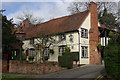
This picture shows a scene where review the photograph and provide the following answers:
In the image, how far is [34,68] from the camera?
17.1 metres

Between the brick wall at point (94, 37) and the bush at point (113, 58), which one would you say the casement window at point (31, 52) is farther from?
the bush at point (113, 58)

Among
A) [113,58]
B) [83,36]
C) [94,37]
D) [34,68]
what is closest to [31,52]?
[83,36]

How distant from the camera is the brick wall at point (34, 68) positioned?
1670 centimetres

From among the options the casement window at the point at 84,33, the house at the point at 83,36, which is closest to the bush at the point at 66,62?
the house at the point at 83,36

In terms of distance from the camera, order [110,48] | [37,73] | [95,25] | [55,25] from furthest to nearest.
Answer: [55,25]
[95,25]
[37,73]
[110,48]

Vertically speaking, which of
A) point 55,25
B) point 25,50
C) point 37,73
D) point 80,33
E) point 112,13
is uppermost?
point 112,13

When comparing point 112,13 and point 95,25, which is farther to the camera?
point 112,13

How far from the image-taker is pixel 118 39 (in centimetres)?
990

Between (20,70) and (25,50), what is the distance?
13194 millimetres

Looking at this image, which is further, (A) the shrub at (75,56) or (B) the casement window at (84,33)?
(B) the casement window at (84,33)

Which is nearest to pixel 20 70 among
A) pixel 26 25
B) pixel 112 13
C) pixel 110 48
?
pixel 110 48

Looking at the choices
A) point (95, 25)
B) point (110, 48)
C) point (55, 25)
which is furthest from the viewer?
point (55, 25)

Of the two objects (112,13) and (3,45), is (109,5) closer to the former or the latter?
(112,13)

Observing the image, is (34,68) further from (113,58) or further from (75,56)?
(113,58)
